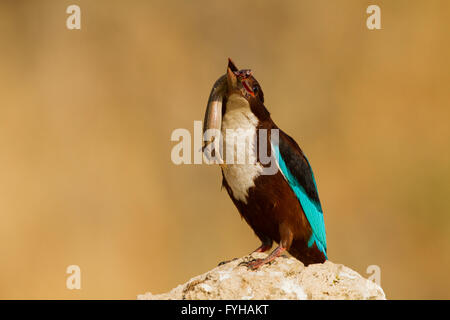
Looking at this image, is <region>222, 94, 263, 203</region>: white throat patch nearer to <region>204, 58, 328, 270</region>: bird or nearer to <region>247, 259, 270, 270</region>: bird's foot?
<region>204, 58, 328, 270</region>: bird

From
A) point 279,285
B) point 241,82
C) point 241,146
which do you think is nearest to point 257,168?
point 241,146

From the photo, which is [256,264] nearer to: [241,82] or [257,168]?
[257,168]

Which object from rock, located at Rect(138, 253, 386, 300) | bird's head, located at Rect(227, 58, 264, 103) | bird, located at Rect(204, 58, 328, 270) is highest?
bird's head, located at Rect(227, 58, 264, 103)

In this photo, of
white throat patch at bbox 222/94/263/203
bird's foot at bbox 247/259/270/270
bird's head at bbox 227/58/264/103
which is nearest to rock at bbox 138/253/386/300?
bird's foot at bbox 247/259/270/270

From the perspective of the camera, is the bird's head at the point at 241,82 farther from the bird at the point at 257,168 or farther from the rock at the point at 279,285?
the rock at the point at 279,285

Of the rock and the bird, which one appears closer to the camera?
the rock

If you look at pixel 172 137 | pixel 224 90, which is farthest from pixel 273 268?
pixel 172 137
